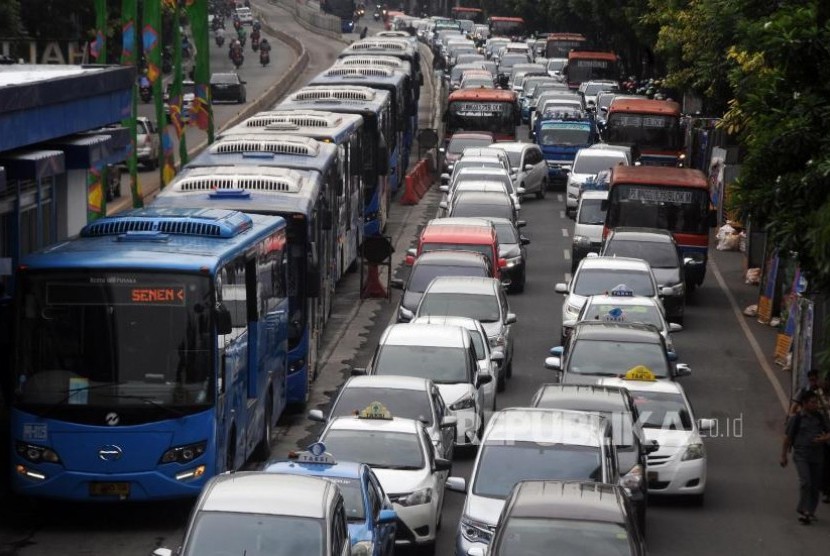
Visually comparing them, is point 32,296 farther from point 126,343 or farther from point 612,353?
point 612,353

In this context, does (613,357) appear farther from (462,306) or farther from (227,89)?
(227,89)

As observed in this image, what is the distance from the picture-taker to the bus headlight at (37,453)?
17.3m

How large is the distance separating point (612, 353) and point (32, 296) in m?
8.99

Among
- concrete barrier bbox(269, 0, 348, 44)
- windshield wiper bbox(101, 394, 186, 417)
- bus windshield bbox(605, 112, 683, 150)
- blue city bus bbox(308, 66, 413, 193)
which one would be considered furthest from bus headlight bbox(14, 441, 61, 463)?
concrete barrier bbox(269, 0, 348, 44)

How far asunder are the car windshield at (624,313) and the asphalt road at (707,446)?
132 centimetres

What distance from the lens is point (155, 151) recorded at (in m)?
53.7

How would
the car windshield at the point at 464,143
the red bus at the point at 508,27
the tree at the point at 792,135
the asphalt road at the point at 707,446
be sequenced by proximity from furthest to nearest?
1. the red bus at the point at 508,27
2. the car windshield at the point at 464,143
3. the asphalt road at the point at 707,446
4. the tree at the point at 792,135

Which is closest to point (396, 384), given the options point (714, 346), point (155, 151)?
point (714, 346)

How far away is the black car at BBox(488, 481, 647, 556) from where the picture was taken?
1305 cm

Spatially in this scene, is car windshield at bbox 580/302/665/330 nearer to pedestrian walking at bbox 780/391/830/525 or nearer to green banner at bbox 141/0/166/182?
pedestrian walking at bbox 780/391/830/525

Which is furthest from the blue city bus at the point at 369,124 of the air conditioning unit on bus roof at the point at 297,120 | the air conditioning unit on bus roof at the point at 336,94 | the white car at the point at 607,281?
the white car at the point at 607,281

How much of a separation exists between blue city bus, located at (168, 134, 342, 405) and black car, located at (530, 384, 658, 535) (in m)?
4.88

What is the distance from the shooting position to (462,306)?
2748 cm

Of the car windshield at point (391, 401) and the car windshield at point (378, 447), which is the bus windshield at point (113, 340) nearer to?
the car windshield at point (378, 447)
